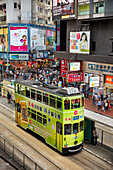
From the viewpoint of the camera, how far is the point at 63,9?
30984 mm

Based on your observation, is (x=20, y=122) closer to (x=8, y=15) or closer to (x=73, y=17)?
(x=73, y=17)

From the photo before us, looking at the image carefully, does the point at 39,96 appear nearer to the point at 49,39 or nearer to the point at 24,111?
the point at 24,111

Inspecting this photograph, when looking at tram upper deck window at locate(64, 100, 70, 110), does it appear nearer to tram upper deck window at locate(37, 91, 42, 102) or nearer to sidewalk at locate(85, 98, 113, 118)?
tram upper deck window at locate(37, 91, 42, 102)

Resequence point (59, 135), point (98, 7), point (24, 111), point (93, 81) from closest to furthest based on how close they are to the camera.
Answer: point (59, 135), point (24, 111), point (93, 81), point (98, 7)

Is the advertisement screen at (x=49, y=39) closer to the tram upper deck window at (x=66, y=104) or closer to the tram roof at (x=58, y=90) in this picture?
the tram roof at (x=58, y=90)

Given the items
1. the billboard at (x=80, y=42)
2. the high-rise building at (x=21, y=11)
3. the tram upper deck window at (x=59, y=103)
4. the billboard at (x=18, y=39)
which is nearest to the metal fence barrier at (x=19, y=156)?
the tram upper deck window at (x=59, y=103)

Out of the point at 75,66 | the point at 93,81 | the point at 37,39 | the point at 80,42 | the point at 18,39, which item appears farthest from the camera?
the point at 37,39

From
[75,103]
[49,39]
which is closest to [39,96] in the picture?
[75,103]

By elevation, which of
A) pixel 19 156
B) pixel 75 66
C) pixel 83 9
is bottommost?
pixel 19 156

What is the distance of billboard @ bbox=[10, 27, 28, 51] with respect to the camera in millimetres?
49500

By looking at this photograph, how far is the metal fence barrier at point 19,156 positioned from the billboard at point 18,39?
118 ft

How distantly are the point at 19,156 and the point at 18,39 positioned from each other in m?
39.2

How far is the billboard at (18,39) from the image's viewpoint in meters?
49.5

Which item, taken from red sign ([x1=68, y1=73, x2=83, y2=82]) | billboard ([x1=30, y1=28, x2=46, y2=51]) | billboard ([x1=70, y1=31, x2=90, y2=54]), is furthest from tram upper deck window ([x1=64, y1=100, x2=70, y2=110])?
billboard ([x1=30, y1=28, x2=46, y2=51])
